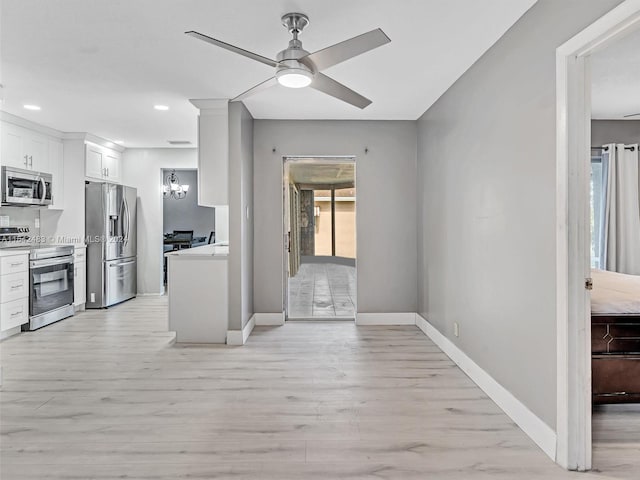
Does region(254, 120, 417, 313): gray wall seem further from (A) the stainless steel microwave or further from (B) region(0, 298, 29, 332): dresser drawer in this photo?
(A) the stainless steel microwave

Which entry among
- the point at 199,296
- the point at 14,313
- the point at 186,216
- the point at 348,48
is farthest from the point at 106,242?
the point at 186,216

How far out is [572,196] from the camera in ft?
6.24

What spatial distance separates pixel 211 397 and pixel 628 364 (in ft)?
8.69

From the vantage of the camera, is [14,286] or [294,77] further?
[14,286]

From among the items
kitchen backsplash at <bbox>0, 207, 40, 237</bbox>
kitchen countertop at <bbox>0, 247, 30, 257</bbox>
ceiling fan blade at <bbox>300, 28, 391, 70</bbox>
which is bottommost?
kitchen countertop at <bbox>0, 247, 30, 257</bbox>

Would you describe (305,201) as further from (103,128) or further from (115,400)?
(115,400)

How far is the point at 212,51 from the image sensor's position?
2875mm

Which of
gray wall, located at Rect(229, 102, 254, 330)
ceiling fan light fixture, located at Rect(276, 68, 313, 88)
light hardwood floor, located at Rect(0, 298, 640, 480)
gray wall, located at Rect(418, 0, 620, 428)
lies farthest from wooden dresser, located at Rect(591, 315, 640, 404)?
gray wall, located at Rect(229, 102, 254, 330)

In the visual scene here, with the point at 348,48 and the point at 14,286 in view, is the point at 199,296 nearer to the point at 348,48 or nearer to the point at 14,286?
the point at 14,286

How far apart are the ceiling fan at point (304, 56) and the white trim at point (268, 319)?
9.69 ft

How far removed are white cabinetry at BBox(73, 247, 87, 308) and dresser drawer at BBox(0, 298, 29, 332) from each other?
0.91 meters

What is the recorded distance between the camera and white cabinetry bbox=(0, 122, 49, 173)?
452 centimetres

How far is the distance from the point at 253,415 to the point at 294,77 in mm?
2095

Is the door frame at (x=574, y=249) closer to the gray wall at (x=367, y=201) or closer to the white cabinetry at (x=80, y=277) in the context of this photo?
the gray wall at (x=367, y=201)
